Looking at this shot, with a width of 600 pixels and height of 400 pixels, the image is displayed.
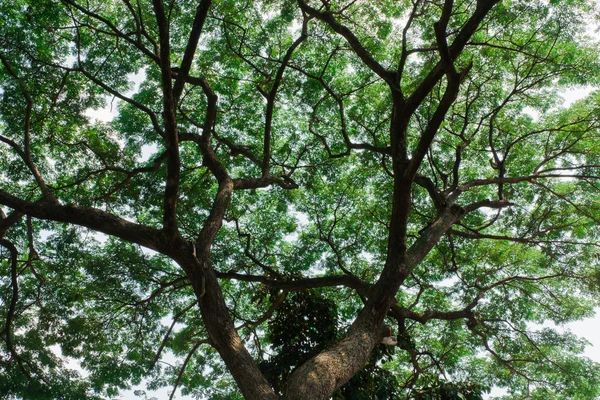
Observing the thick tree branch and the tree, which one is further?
the tree

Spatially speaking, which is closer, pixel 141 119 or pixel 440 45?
pixel 440 45

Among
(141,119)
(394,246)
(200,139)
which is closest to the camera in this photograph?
(394,246)

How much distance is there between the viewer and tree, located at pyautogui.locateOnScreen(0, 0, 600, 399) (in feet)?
19.7

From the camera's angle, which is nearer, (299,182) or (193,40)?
(193,40)

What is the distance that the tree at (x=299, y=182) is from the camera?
600 centimetres

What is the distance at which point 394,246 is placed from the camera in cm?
468

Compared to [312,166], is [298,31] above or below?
above

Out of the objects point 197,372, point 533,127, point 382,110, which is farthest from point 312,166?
point 197,372

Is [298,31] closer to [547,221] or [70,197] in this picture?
[70,197]

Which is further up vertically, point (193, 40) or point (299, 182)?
point (299, 182)

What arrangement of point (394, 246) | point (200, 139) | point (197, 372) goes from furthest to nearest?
1. point (197, 372)
2. point (200, 139)
3. point (394, 246)

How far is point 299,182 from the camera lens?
27.6 ft

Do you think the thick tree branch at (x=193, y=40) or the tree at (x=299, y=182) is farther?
the tree at (x=299, y=182)

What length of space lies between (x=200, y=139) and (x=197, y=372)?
5.54m
